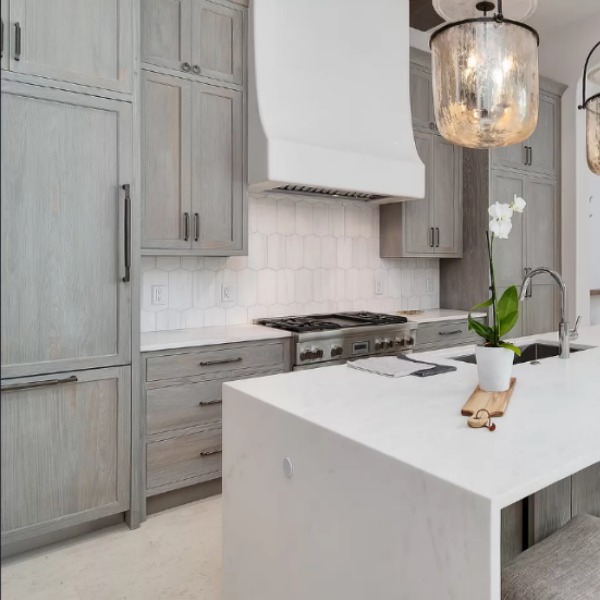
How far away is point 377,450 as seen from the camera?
1137 millimetres

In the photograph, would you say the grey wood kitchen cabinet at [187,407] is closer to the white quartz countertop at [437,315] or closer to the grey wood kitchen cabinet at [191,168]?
the grey wood kitchen cabinet at [191,168]

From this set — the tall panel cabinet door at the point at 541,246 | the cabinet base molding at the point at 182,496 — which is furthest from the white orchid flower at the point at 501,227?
the tall panel cabinet door at the point at 541,246

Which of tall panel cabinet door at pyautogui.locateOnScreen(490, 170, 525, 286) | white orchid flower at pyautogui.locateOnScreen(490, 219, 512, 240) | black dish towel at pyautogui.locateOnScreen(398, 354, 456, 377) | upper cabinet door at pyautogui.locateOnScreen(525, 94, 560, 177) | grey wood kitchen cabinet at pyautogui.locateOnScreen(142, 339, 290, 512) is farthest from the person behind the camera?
upper cabinet door at pyautogui.locateOnScreen(525, 94, 560, 177)

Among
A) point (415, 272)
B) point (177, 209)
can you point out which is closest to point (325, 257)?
point (415, 272)

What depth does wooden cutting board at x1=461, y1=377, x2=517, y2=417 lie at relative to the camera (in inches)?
54.2

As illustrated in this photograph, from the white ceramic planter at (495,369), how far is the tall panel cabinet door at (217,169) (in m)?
1.79

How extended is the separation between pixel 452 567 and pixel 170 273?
2.53 metres

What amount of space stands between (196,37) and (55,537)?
258 centimetres

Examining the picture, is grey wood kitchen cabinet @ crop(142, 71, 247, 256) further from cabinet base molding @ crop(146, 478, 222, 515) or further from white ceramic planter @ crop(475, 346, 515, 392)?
white ceramic planter @ crop(475, 346, 515, 392)

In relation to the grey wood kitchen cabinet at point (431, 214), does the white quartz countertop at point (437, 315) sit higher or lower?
lower

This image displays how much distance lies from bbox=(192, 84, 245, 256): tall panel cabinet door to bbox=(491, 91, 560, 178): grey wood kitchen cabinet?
237 centimetres

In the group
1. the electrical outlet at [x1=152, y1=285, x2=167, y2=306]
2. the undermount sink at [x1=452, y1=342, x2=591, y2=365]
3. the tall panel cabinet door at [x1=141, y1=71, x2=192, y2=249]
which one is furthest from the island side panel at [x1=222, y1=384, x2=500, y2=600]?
the undermount sink at [x1=452, y1=342, x2=591, y2=365]

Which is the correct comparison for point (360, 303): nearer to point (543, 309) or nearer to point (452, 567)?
point (543, 309)

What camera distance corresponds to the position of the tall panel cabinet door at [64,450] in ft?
7.23
